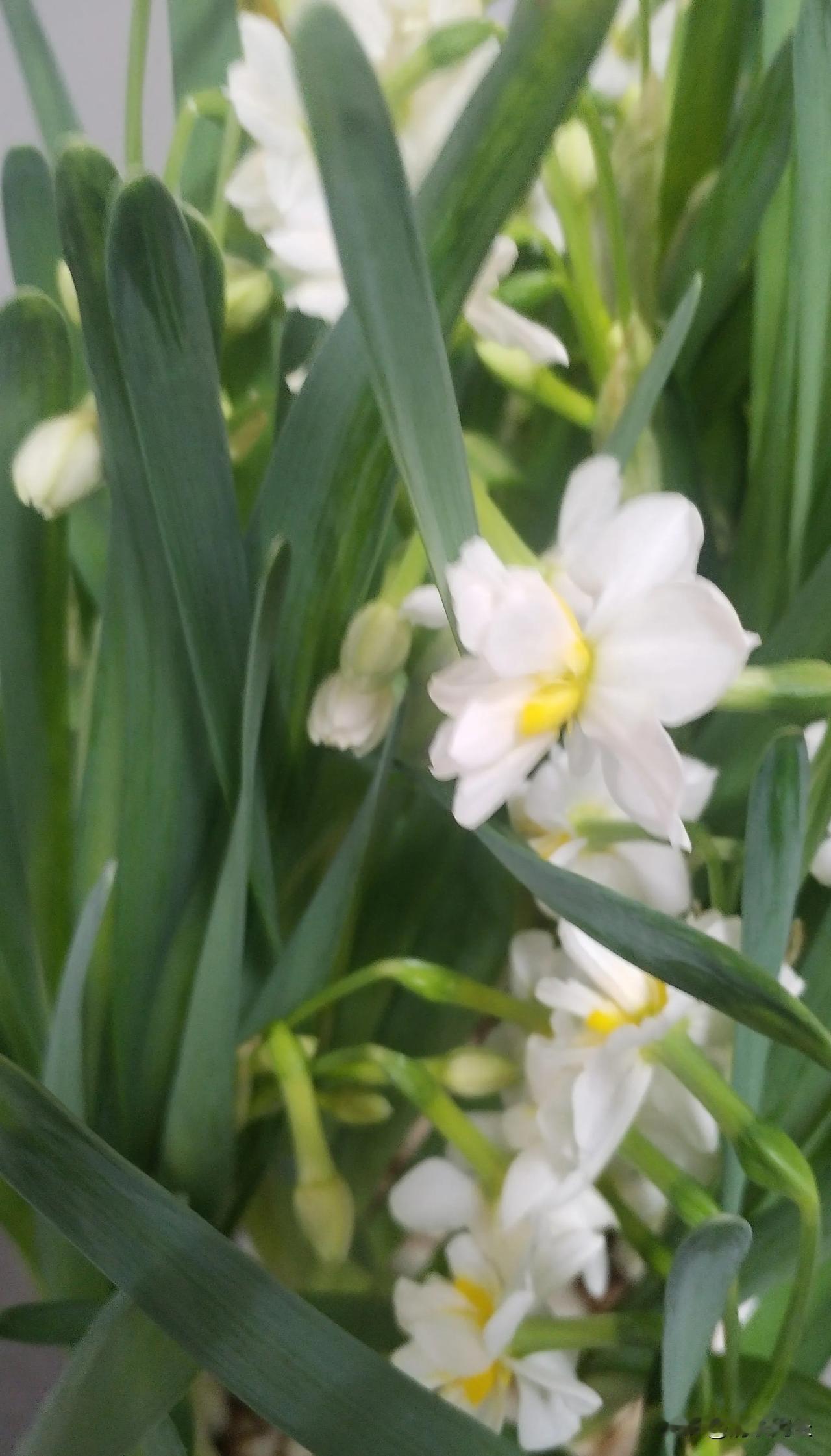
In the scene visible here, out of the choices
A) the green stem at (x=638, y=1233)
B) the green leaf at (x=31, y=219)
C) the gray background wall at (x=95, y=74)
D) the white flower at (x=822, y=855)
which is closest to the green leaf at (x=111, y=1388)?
the green stem at (x=638, y=1233)

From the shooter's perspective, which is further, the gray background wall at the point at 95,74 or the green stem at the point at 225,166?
the gray background wall at the point at 95,74

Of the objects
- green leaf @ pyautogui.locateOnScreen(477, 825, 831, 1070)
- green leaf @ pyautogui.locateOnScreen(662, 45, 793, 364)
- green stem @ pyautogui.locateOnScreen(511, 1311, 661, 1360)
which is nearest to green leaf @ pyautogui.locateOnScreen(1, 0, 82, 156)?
green leaf @ pyautogui.locateOnScreen(662, 45, 793, 364)

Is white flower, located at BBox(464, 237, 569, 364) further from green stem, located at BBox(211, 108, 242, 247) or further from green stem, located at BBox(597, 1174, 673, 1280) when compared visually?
green stem, located at BBox(597, 1174, 673, 1280)

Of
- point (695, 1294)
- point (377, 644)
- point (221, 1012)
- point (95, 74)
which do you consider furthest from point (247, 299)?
point (95, 74)

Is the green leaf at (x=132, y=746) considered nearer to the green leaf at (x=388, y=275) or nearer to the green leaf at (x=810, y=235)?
the green leaf at (x=388, y=275)

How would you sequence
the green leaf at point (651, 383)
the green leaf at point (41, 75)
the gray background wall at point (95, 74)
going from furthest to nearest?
1. the gray background wall at point (95, 74)
2. the green leaf at point (41, 75)
3. the green leaf at point (651, 383)

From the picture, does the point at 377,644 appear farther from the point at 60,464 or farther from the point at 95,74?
the point at 95,74

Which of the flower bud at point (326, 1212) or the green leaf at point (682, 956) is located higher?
the green leaf at point (682, 956)

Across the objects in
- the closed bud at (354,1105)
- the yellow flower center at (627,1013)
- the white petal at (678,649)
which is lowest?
the closed bud at (354,1105)

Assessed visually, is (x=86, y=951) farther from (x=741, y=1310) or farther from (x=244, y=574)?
(x=741, y=1310)
